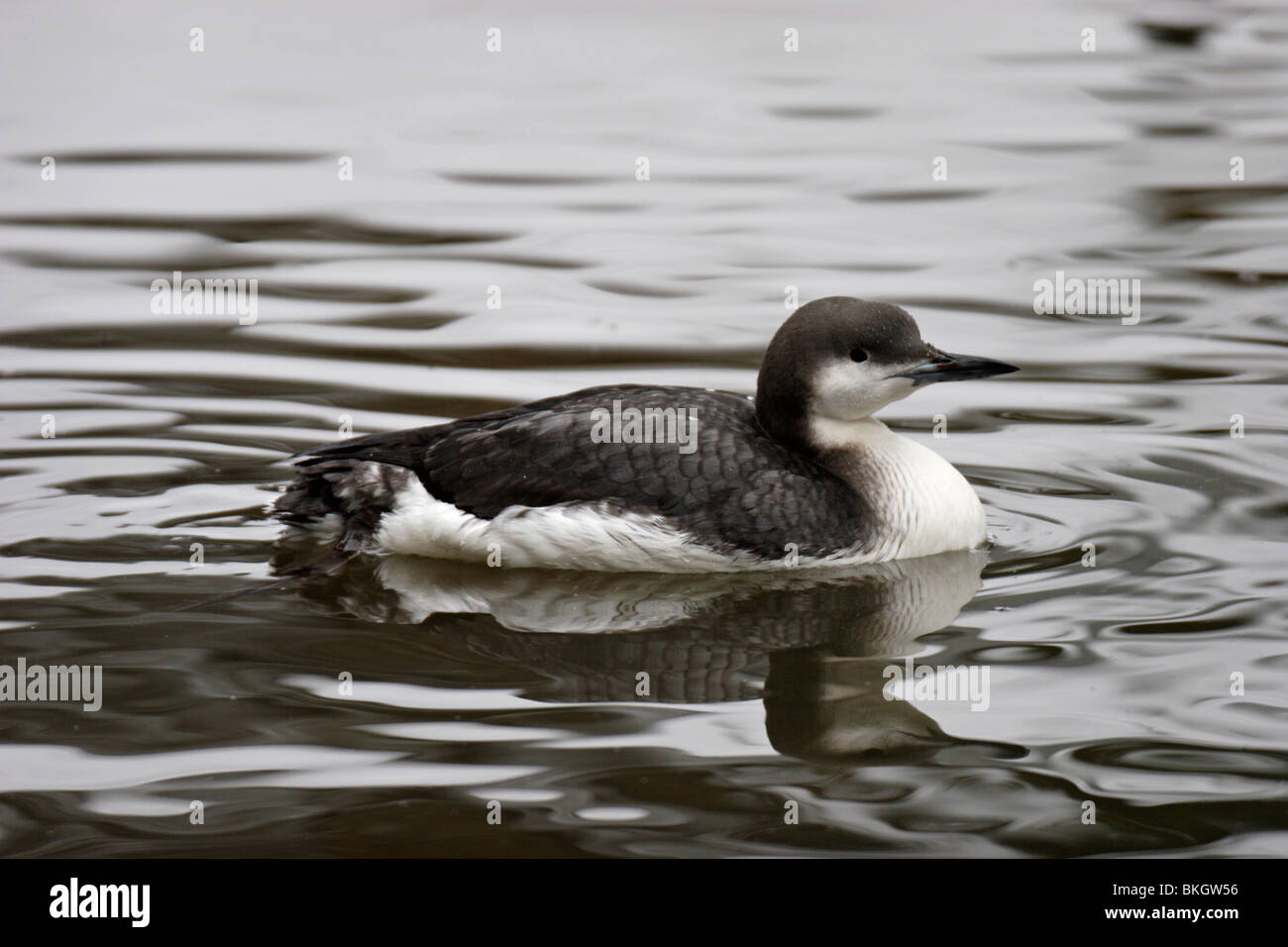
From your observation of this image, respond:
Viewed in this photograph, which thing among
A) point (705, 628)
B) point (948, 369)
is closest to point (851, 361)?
point (948, 369)

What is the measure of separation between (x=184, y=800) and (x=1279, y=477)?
4065mm

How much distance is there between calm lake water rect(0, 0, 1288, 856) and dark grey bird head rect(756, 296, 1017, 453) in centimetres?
59

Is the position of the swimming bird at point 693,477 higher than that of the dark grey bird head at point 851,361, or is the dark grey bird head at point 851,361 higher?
the dark grey bird head at point 851,361

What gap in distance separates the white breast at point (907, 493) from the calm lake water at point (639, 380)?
0.12 meters

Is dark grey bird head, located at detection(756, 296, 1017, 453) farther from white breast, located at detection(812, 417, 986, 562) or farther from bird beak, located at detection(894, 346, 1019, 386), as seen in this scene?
white breast, located at detection(812, 417, 986, 562)

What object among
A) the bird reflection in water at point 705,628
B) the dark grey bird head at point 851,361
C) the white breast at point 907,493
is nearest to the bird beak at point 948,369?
the dark grey bird head at point 851,361

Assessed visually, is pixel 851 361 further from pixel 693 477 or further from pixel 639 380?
pixel 639 380

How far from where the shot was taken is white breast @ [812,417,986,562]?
5.90 m

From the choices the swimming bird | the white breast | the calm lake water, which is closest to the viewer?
the calm lake water

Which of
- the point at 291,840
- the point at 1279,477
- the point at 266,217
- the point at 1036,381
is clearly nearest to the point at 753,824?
the point at 291,840

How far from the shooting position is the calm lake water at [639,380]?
4.47 m

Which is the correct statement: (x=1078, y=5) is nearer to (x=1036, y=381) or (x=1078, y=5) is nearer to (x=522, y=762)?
(x=1036, y=381)

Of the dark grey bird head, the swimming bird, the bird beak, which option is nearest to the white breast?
the swimming bird

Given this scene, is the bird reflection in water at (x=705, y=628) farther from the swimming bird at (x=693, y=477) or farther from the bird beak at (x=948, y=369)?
the bird beak at (x=948, y=369)
